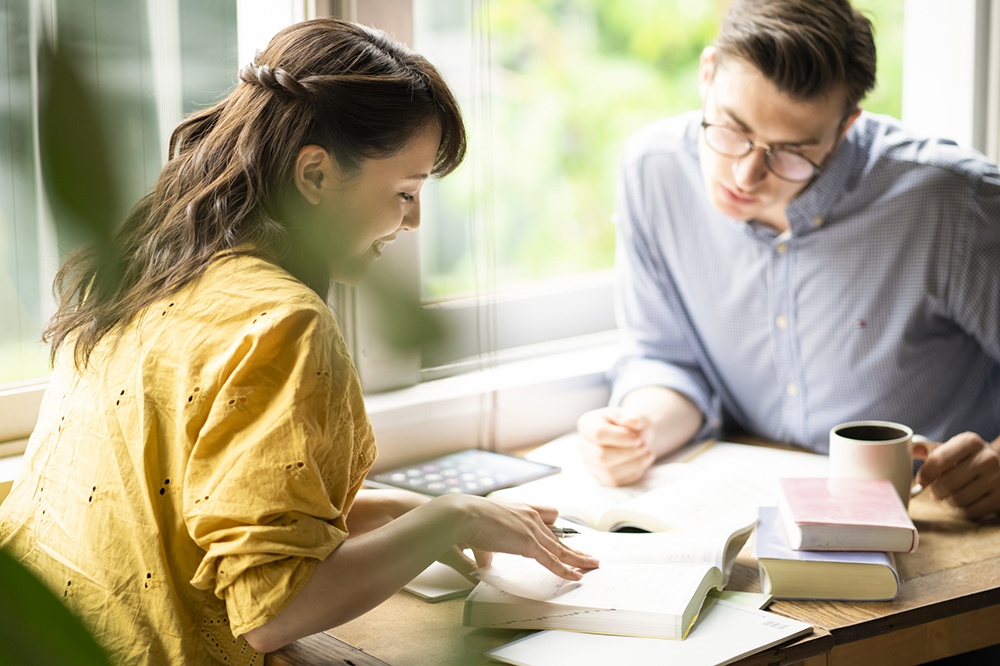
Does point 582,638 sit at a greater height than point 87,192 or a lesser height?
lesser

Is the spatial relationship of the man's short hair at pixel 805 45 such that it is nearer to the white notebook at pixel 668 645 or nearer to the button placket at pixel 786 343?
the button placket at pixel 786 343

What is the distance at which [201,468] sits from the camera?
0.69m

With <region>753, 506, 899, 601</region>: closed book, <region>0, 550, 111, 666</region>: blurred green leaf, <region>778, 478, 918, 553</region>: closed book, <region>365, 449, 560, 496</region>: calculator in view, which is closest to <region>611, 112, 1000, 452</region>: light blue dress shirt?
<region>365, 449, 560, 496</region>: calculator

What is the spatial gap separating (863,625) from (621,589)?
233 millimetres

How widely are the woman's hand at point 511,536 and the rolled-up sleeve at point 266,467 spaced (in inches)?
5.8

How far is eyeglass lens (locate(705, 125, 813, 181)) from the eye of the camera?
1.36 metres

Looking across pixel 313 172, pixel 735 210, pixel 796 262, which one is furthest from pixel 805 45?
pixel 313 172

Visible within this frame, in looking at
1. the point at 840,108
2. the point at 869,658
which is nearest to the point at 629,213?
the point at 840,108

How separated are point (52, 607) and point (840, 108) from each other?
1368 millimetres

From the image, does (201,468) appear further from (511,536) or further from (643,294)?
(643,294)

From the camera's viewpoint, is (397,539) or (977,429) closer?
(397,539)

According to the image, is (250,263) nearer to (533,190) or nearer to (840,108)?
(840,108)

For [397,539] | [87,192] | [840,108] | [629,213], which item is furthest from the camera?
[629,213]

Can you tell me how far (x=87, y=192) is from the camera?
0.50ft
